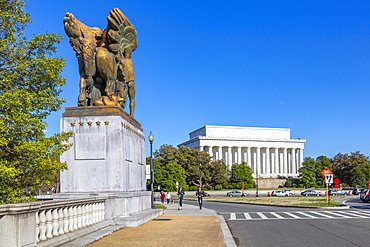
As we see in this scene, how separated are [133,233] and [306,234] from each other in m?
6.70

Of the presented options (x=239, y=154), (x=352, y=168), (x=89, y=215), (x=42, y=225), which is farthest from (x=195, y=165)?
(x=42, y=225)

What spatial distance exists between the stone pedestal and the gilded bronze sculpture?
2.63 ft

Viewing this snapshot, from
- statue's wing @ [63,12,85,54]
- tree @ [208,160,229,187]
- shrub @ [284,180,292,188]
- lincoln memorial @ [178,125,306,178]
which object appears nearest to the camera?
statue's wing @ [63,12,85,54]

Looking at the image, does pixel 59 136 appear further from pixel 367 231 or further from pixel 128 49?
pixel 367 231

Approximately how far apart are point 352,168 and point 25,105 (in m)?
126

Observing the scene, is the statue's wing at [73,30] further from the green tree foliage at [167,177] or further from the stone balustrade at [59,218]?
the green tree foliage at [167,177]

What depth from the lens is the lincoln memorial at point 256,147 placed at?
14375 centimetres

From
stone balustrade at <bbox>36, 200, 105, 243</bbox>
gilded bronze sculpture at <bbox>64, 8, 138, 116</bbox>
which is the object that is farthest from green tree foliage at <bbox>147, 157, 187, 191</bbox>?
stone balustrade at <bbox>36, 200, 105, 243</bbox>

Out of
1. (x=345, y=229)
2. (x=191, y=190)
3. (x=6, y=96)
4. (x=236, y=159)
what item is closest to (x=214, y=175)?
(x=191, y=190)

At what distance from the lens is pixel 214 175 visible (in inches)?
4478

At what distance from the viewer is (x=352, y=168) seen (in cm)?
12606

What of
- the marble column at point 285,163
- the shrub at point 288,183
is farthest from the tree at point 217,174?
the marble column at point 285,163

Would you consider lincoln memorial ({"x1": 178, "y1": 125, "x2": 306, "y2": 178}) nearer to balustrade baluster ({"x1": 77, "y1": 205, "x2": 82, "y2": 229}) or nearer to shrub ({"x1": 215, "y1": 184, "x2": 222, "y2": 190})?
shrub ({"x1": 215, "y1": 184, "x2": 222, "y2": 190})

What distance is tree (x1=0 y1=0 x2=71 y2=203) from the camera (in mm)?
12180
